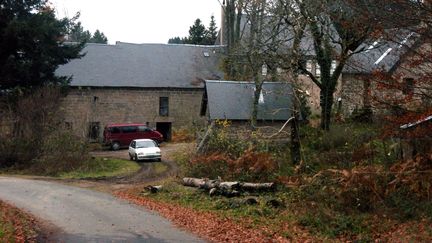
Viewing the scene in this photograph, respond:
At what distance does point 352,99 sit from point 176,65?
3298cm

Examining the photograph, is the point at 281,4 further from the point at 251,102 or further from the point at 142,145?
the point at 142,145

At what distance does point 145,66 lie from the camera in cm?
4941

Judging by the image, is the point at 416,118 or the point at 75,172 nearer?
the point at 416,118

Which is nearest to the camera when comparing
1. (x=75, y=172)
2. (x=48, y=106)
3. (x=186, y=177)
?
(x=186, y=177)

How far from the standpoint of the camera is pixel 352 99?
18516mm

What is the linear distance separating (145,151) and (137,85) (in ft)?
50.7

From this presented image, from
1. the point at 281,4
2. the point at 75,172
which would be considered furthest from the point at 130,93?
the point at 281,4

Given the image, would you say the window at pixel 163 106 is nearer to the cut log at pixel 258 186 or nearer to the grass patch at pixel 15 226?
the cut log at pixel 258 186

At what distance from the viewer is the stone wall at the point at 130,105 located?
152 ft

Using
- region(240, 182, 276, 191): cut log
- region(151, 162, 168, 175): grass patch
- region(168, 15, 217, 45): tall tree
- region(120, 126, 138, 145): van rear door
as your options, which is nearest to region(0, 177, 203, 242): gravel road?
region(240, 182, 276, 191): cut log

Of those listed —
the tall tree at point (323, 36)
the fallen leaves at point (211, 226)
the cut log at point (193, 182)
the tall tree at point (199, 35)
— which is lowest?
the fallen leaves at point (211, 226)

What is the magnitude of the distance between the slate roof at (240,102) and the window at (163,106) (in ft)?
41.4

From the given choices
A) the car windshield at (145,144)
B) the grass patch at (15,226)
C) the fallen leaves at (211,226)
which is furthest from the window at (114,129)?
the grass patch at (15,226)

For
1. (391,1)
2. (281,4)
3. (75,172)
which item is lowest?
(75,172)
